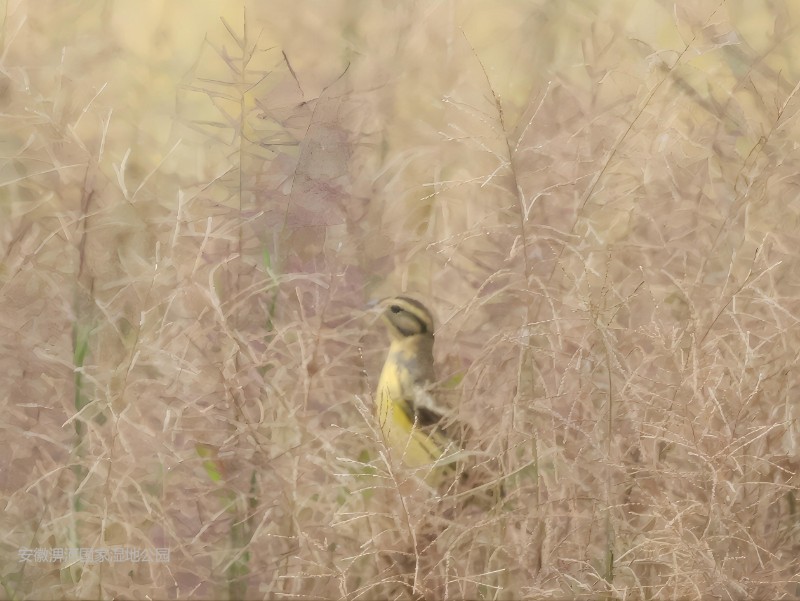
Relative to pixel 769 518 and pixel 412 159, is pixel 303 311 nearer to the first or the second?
pixel 412 159

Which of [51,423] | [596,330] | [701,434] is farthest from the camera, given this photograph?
[51,423]

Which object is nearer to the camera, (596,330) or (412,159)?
(596,330)

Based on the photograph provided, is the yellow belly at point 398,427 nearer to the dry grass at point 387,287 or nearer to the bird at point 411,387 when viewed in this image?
the bird at point 411,387

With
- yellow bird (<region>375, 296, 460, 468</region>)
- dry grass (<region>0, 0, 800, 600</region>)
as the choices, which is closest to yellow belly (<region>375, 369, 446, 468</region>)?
yellow bird (<region>375, 296, 460, 468</region>)

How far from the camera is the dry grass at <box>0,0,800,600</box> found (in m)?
2.54

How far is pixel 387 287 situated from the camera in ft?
10.4

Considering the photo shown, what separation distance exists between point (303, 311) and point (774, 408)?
1.26m

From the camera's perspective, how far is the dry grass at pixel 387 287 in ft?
8.34

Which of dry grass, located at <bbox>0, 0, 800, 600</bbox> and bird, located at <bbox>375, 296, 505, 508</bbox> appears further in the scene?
bird, located at <bbox>375, 296, 505, 508</bbox>

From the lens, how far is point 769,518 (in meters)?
2.74

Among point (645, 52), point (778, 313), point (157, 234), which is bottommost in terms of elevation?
point (778, 313)

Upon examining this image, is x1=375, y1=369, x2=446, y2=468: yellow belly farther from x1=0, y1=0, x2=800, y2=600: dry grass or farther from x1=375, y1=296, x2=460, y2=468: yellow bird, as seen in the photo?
x1=0, y1=0, x2=800, y2=600: dry grass

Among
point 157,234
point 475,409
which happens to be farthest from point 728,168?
point 157,234

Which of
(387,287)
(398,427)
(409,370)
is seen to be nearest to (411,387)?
(409,370)
